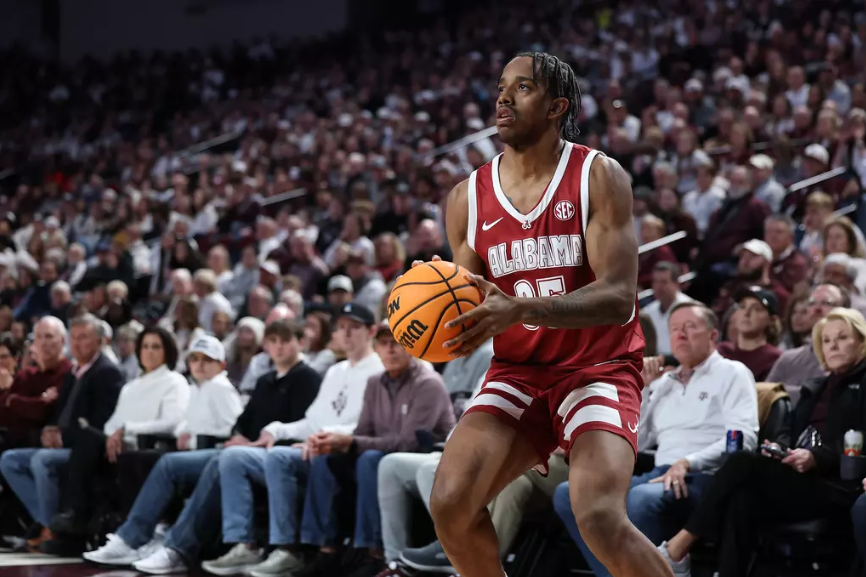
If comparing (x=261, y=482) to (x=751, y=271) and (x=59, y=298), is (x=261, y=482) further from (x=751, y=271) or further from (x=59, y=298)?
(x=59, y=298)

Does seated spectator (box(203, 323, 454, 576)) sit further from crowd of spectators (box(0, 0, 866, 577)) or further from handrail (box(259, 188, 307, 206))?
handrail (box(259, 188, 307, 206))

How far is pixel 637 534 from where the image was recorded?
3281mm

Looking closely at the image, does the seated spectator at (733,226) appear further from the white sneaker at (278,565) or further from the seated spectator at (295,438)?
the white sneaker at (278,565)

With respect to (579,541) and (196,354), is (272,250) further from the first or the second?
(579,541)

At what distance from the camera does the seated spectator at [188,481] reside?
6590mm

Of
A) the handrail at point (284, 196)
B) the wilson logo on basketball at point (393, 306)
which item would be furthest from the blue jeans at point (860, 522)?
the handrail at point (284, 196)

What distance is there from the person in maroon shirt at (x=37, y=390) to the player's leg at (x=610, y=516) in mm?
5763

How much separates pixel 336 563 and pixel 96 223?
34.4 ft

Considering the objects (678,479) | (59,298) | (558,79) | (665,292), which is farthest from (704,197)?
(558,79)

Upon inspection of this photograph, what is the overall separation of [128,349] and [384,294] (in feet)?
Result: 7.66

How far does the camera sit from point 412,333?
10.7 feet

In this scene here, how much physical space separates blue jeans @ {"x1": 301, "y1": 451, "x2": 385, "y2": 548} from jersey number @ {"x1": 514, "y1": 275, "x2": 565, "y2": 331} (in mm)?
2787

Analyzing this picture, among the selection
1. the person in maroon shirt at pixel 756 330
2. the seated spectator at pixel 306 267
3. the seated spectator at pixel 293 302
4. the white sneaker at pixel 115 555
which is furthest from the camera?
the seated spectator at pixel 306 267

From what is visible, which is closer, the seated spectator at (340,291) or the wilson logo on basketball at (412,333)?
the wilson logo on basketball at (412,333)
